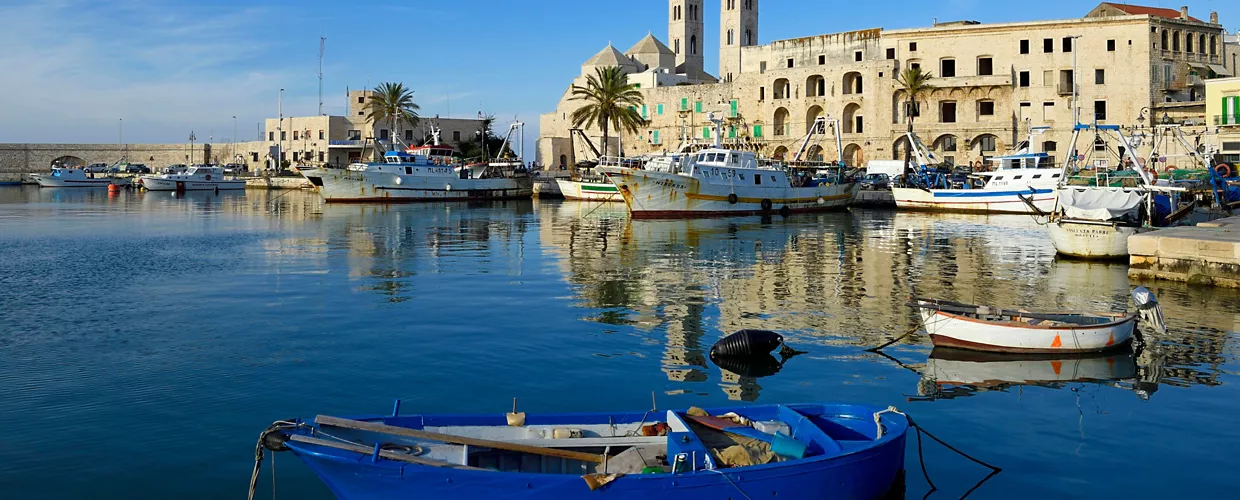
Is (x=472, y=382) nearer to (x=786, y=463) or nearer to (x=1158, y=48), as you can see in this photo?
(x=786, y=463)

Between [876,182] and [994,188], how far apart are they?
1116 centimetres

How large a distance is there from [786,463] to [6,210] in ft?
181

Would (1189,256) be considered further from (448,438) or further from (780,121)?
(780,121)

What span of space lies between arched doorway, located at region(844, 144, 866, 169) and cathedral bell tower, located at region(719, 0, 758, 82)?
67.7 feet

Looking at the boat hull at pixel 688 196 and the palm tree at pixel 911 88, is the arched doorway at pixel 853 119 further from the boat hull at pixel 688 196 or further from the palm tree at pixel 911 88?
the boat hull at pixel 688 196

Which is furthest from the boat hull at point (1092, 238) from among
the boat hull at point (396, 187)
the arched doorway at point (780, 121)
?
the arched doorway at point (780, 121)

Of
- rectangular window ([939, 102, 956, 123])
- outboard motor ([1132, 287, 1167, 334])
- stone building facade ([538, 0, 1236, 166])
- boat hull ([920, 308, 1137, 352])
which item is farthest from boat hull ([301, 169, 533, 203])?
outboard motor ([1132, 287, 1167, 334])

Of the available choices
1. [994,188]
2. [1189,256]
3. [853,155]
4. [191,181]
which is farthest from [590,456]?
[191,181]

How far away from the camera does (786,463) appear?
688cm

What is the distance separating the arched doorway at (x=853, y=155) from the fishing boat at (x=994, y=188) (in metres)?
11.2

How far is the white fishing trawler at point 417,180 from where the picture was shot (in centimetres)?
5728

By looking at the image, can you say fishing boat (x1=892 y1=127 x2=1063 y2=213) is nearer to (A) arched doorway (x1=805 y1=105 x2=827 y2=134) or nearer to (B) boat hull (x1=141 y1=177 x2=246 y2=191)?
(A) arched doorway (x1=805 y1=105 x2=827 y2=134)

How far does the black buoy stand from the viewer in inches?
496

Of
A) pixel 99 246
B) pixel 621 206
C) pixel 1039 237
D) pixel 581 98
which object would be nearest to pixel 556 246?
pixel 99 246
